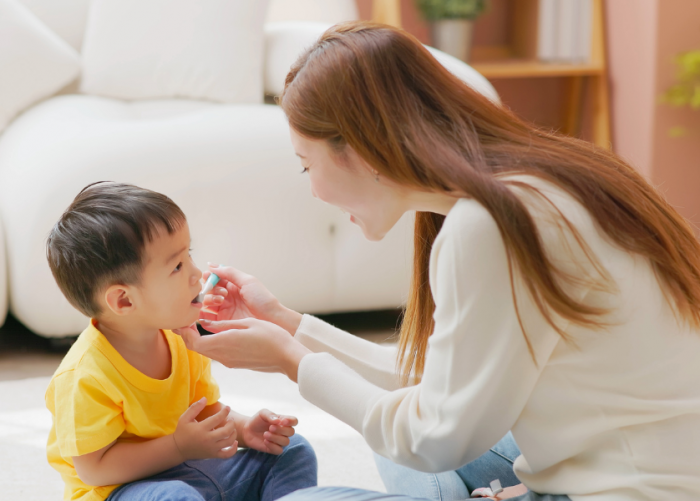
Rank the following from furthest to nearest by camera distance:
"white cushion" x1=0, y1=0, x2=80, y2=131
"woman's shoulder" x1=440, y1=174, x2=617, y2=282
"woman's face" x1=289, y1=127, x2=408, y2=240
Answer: "white cushion" x1=0, y1=0, x2=80, y2=131, "woman's face" x1=289, y1=127, x2=408, y2=240, "woman's shoulder" x1=440, y1=174, x2=617, y2=282

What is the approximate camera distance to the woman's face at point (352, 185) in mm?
851

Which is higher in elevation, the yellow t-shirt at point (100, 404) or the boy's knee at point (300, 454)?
the yellow t-shirt at point (100, 404)

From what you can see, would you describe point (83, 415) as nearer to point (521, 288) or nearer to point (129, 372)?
point (129, 372)

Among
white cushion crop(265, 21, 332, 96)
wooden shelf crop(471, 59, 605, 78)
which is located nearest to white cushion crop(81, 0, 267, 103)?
white cushion crop(265, 21, 332, 96)

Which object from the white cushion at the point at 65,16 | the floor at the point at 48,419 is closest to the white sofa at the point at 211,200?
the floor at the point at 48,419

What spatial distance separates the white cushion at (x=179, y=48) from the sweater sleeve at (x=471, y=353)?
157 cm

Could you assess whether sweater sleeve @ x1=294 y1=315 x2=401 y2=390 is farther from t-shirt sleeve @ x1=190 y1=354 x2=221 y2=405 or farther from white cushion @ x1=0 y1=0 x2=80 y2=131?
white cushion @ x1=0 y1=0 x2=80 y2=131

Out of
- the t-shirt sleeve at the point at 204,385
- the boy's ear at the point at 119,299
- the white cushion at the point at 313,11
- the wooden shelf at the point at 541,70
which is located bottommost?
the t-shirt sleeve at the point at 204,385

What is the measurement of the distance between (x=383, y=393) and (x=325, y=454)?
0.58 metres

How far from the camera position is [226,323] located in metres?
0.99

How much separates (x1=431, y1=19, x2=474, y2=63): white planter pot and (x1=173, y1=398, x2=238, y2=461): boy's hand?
221cm

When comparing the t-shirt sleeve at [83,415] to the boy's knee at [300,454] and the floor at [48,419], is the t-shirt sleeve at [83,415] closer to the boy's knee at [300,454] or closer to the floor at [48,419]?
the boy's knee at [300,454]

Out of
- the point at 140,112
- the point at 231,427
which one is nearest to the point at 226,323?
the point at 231,427

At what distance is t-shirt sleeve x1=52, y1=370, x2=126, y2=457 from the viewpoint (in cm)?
91
